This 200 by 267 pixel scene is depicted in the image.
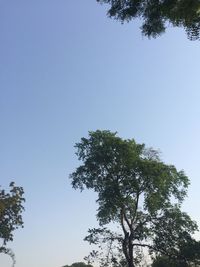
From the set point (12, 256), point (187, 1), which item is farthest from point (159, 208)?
point (187, 1)

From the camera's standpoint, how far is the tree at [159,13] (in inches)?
427

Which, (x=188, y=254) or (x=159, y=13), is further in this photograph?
(x=188, y=254)

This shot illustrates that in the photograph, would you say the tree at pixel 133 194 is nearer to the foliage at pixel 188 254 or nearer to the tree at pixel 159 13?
the foliage at pixel 188 254

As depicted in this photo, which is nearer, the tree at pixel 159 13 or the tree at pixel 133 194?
the tree at pixel 159 13

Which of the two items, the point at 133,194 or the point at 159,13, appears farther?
the point at 133,194

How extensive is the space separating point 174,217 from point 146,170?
508cm

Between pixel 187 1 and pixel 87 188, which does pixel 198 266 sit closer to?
pixel 87 188

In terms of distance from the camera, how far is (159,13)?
1236cm

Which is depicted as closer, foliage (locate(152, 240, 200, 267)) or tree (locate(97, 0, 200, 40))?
tree (locate(97, 0, 200, 40))

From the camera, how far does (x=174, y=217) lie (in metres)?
36.8

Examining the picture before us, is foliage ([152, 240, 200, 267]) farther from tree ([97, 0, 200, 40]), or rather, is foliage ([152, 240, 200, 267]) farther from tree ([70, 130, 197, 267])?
tree ([97, 0, 200, 40])

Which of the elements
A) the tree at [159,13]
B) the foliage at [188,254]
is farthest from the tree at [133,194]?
the tree at [159,13]

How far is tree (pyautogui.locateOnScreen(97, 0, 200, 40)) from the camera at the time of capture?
10842 mm

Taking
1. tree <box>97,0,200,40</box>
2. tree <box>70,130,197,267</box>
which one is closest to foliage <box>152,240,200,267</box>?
tree <box>70,130,197,267</box>
